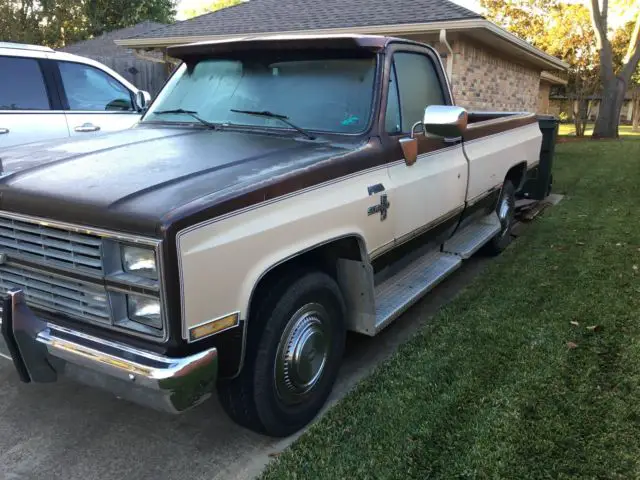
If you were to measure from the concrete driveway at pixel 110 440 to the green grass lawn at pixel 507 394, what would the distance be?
0.35 metres

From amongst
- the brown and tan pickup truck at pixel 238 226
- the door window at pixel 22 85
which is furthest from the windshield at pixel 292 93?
the door window at pixel 22 85

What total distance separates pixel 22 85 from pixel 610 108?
24706 millimetres

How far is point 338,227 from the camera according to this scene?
3.04 meters

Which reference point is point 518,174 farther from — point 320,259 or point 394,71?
point 320,259

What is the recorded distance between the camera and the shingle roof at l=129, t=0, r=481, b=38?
11.1 meters

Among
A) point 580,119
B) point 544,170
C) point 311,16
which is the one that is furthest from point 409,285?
point 580,119

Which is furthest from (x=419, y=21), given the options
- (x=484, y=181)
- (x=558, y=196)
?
(x=484, y=181)

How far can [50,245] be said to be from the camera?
2.50 m

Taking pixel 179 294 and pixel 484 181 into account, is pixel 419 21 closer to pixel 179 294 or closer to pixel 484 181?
pixel 484 181

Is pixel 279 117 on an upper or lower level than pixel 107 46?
lower

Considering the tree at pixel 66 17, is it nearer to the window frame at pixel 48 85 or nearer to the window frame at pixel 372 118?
the window frame at pixel 48 85

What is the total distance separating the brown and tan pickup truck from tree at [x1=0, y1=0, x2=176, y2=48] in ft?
93.8

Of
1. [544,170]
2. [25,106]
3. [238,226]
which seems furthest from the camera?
[544,170]

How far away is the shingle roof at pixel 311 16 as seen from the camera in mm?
11141
